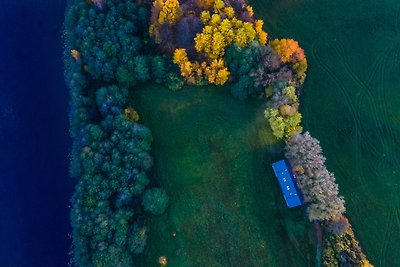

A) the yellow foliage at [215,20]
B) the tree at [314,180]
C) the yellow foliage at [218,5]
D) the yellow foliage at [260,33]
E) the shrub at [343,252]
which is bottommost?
the shrub at [343,252]

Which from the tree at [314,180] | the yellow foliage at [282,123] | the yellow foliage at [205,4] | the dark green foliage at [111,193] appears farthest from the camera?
the yellow foliage at [205,4]

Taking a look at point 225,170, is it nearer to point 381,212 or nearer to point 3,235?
point 381,212

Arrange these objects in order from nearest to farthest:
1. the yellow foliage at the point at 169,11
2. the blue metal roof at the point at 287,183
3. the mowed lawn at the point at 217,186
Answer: the blue metal roof at the point at 287,183 < the mowed lawn at the point at 217,186 < the yellow foliage at the point at 169,11

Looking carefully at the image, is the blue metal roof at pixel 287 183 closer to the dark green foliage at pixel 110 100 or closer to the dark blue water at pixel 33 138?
the dark green foliage at pixel 110 100

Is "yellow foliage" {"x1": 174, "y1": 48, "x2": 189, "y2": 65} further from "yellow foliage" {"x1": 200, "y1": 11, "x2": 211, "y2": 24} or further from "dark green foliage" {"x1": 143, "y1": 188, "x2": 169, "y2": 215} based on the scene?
"dark green foliage" {"x1": 143, "y1": 188, "x2": 169, "y2": 215}

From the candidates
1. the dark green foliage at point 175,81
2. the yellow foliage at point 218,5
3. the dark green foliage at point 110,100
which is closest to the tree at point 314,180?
the dark green foliage at point 175,81

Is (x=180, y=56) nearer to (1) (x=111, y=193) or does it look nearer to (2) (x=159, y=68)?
(2) (x=159, y=68)

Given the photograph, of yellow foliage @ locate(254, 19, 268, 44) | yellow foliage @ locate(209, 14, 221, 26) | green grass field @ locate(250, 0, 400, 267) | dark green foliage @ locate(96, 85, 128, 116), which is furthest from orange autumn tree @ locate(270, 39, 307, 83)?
dark green foliage @ locate(96, 85, 128, 116)
